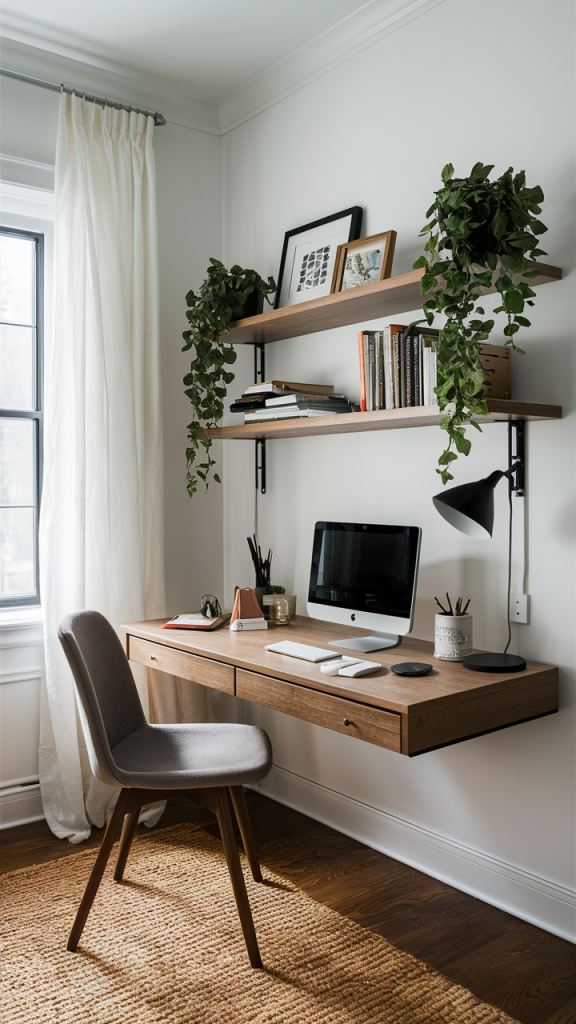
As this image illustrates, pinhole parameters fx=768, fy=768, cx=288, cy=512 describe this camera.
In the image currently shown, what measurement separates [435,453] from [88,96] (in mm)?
1902

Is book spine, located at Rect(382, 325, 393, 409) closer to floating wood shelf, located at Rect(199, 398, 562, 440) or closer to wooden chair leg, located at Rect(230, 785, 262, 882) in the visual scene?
floating wood shelf, located at Rect(199, 398, 562, 440)

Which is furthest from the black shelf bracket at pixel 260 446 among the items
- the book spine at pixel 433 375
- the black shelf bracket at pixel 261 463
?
the book spine at pixel 433 375

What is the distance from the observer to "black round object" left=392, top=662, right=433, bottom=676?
2.01m

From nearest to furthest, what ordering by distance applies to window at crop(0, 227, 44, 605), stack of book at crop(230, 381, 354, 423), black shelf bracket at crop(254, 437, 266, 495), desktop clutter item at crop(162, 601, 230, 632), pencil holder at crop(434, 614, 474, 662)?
pencil holder at crop(434, 614, 474, 662) → stack of book at crop(230, 381, 354, 423) → desktop clutter item at crop(162, 601, 230, 632) → window at crop(0, 227, 44, 605) → black shelf bracket at crop(254, 437, 266, 495)

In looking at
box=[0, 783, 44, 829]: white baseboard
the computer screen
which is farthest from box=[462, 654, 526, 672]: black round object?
box=[0, 783, 44, 829]: white baseboard

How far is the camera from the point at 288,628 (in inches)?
106

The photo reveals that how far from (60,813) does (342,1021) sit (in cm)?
140

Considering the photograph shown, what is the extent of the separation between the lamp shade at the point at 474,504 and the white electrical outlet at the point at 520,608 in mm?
290

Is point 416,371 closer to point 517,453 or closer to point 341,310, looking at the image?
point 517,453

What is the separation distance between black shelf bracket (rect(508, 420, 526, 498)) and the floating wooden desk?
0.50 metres

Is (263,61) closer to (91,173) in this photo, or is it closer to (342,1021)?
(91,173)

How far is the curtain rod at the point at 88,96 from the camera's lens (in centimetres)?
275

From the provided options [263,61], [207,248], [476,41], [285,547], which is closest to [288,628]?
[285,547]

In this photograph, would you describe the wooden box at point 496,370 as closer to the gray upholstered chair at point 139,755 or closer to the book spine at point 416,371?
the book spine at point 416,371
